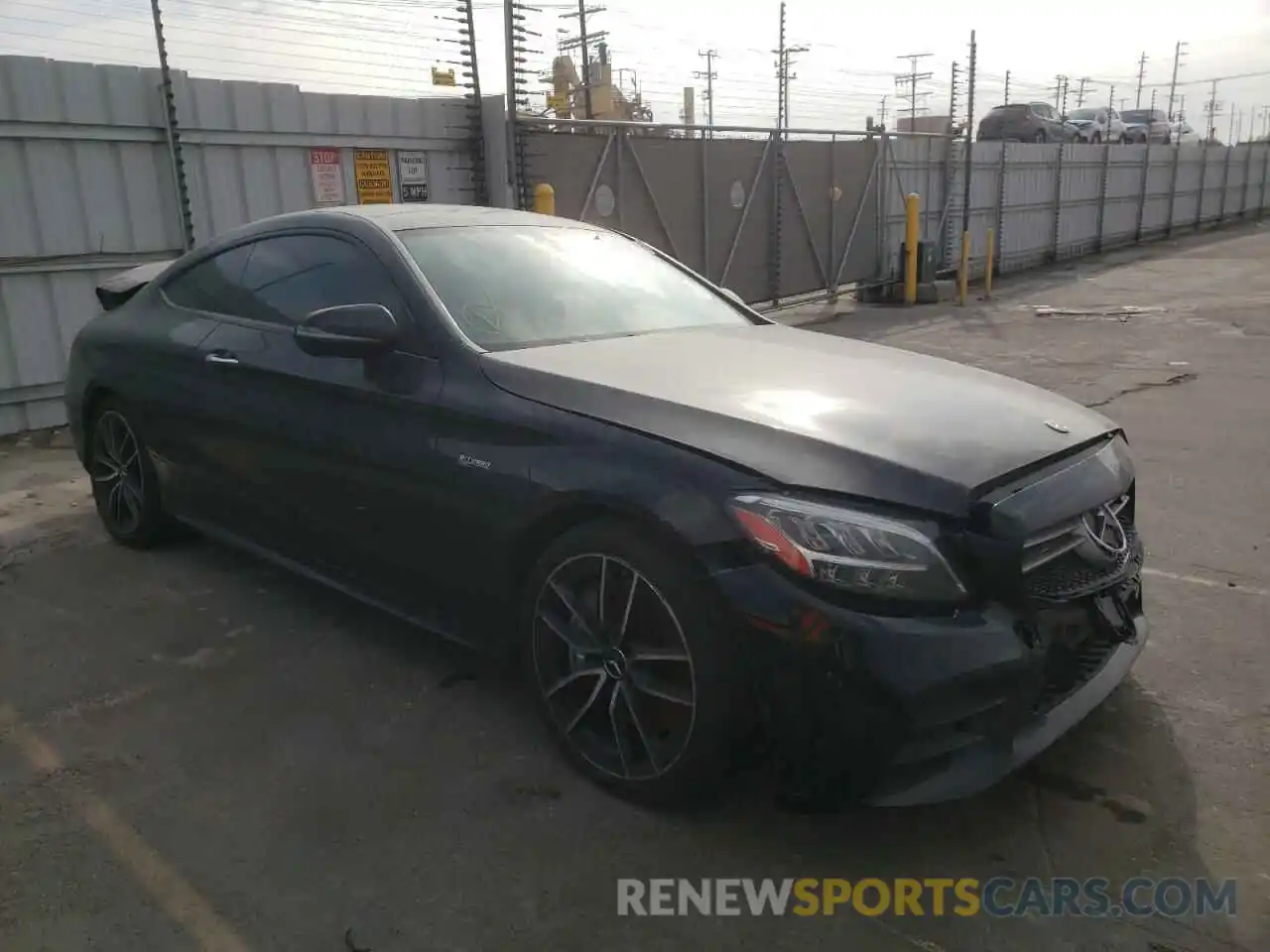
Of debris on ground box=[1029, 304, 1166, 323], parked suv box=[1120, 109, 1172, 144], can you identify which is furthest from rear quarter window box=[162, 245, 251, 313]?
parked suv box=[1120, 109, 1172, 144]

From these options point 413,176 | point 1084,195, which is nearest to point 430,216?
point 413,176

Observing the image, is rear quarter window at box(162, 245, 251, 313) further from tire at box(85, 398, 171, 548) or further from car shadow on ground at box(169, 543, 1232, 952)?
car shadow on ground at box(169, 543, 1232, 952)

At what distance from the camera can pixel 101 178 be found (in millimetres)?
7223

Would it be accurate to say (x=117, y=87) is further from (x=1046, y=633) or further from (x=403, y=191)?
(x=1046, y=633)

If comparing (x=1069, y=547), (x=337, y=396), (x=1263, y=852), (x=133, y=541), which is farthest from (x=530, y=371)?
(x=133, y=541)

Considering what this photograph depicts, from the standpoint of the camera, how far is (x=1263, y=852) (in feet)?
8.01

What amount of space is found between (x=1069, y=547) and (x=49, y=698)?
3.18 meters

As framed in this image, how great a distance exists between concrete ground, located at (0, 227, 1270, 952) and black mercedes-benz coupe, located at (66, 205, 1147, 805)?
282 millimetres

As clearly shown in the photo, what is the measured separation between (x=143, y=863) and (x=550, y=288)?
6.95 feet

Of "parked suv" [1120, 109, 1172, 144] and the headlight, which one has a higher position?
"parked suv" [1120, 109, 1172, 144]

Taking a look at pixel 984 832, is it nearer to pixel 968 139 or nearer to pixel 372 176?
pixel 372 176

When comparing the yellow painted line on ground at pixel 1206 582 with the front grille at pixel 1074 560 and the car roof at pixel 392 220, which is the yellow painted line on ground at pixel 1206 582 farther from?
the car roof at pixel 392 220

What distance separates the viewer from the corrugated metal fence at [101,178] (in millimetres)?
6859

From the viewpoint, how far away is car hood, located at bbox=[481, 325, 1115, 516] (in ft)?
7.80
